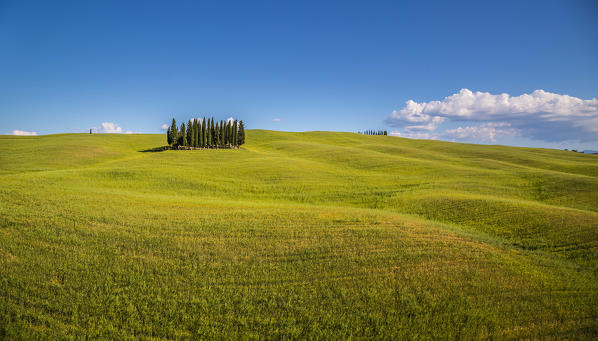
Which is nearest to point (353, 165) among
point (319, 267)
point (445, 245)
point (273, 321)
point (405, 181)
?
point (405, 181)

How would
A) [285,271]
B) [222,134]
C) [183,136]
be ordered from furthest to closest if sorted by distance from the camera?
[222,134] → [183,136] → [285,271]

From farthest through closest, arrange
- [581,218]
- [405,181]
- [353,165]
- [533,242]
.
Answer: [353,165] < [405,181] < [581,218] < [533,242]

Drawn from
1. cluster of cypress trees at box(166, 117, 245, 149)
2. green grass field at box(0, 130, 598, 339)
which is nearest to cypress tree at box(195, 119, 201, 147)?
cluster of cypress trees at box(166, 117, 245, 149)

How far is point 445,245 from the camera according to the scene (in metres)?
12.1

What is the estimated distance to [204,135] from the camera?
71875 millimetres

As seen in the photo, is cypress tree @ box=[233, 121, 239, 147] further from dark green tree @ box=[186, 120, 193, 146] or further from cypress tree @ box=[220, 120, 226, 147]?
dark green tree @ box=[186, 120, 193, 146]

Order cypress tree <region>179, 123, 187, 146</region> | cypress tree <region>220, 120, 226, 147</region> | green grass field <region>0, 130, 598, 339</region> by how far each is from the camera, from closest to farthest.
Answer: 1. green grass field <region>0, 130, 598, 339</region>
2. cypress tree <region>179, 123, 187, 146</region>
3. cypress tree <region>220, 120, 226, 147</region>

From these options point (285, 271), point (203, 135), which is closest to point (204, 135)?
point (203, 135)

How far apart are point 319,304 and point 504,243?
1164 centimetres

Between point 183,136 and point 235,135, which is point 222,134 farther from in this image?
point 183,136

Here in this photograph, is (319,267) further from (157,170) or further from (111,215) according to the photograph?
(157,170)

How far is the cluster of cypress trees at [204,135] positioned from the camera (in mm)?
69375

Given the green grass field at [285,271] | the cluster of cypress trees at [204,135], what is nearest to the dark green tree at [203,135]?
the cluster of cypress trees at [204,135]

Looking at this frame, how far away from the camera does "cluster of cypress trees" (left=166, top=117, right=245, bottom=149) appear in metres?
69.4
